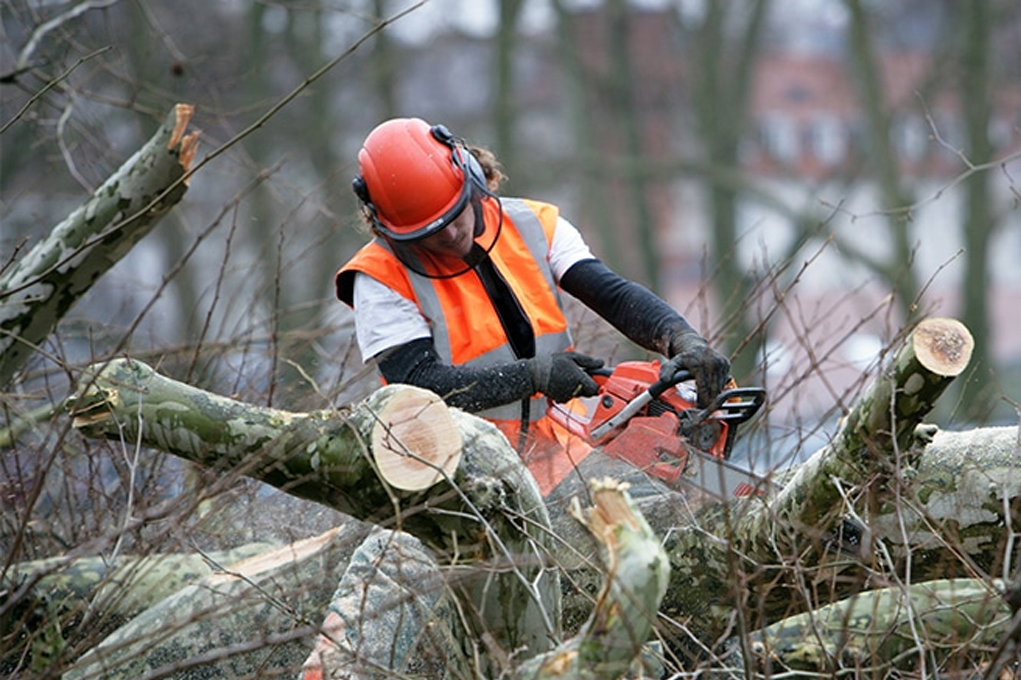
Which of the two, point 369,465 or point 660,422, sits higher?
point 369,465

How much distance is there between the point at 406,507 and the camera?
371cm

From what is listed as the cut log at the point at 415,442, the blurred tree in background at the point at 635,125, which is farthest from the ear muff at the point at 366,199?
the blurred tree in background at the point at 635,125

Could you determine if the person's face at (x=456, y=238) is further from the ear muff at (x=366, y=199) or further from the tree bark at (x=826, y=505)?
the tree bark at (x=826, y=505)

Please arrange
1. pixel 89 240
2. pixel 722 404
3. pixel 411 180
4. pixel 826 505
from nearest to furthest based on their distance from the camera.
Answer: pixel 826 505 → pixel 722 404 → pixel 411 180 → pixel 89 240

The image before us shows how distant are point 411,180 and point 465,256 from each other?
0.35 meters

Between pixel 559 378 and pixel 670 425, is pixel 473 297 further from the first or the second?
pixel 670 425

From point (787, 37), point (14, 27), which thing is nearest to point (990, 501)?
point (14, 27)

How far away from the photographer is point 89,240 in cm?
528

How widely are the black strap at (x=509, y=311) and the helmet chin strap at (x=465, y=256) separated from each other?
0.03 metres

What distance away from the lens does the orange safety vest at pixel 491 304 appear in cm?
479

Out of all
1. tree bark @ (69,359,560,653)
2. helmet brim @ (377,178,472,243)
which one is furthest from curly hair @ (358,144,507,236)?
tree bark @ (69,359,560,653)

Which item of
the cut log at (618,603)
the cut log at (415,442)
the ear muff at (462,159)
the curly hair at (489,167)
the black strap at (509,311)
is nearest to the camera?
the cut log at (618,603)

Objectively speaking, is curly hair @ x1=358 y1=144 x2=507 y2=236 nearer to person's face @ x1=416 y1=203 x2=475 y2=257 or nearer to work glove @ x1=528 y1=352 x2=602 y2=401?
person's face @ x1=416 y1=203 x2=475 y2=257

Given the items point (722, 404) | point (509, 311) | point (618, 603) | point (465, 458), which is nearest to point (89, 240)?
point (509, 311)
